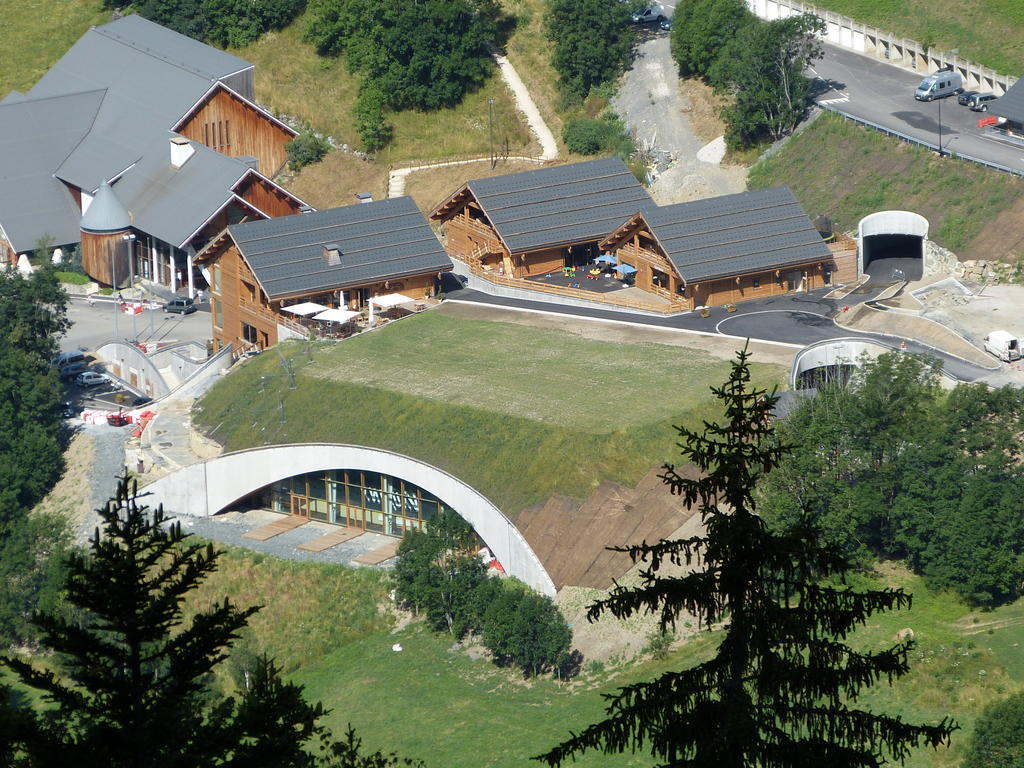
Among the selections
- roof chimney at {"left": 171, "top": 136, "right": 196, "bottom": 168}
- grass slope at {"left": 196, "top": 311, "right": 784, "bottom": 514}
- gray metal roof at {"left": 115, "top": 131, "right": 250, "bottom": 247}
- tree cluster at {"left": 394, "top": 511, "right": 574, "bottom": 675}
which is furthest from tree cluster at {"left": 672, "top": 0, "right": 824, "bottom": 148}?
tree cluster at {"left": 394, "top": 511, "right": 574, "bottom": 675}

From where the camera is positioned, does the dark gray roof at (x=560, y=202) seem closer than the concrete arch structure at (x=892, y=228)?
No

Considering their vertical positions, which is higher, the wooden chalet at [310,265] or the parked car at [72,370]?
the wooden chalet at [310,265]

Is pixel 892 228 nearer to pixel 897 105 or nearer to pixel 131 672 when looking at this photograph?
pixel 897 105

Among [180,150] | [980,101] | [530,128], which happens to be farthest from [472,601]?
[530,128]

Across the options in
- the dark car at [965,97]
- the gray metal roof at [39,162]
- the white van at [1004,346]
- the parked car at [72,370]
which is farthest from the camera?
the gray metal roof at [39,162]

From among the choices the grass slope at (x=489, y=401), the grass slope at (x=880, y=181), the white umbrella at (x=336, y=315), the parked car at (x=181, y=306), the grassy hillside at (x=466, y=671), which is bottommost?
the grassy hillside at (x=466, y=671)

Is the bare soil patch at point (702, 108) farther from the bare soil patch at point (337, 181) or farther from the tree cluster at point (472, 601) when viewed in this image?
the tree cluster at point (472, 601)

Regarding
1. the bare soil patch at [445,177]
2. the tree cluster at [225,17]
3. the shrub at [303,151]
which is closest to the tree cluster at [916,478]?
the bare soil patch at [445,177]
